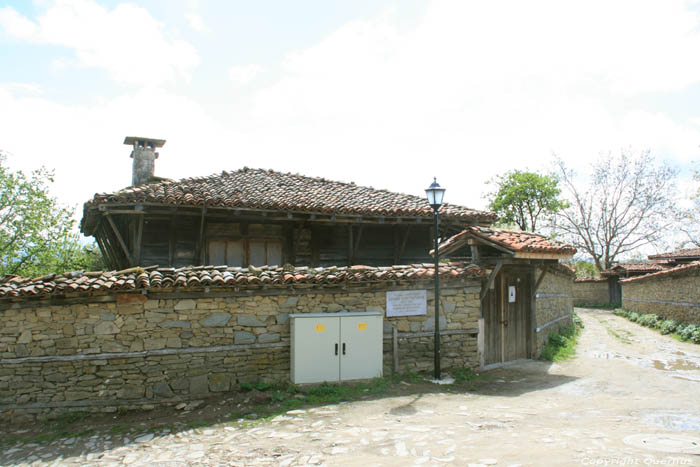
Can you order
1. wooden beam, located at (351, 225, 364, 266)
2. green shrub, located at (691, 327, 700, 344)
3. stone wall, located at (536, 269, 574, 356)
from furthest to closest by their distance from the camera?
1. green shrub, located at (691, 327, 700, 344)
2. wooden beam, located at (351, 225, 364, 266)
3. stone wall, located at (536, 269, 574, 356)

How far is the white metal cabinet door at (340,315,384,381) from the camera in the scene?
8.04m

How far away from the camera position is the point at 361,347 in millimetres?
8148

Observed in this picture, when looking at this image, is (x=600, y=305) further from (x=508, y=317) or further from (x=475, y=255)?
(x=475, y=255)

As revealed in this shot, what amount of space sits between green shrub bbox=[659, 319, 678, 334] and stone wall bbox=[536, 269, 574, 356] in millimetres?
3105

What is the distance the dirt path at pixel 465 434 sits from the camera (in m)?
4.77

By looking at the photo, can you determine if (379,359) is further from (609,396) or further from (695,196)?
(695,196)

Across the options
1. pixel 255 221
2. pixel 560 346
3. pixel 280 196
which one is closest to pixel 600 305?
pixel 560 346

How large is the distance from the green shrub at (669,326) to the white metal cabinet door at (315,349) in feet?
46.8

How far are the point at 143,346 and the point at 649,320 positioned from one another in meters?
19.4

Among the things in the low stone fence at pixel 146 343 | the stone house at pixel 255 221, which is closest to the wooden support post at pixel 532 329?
the stone house at pixel 255 221

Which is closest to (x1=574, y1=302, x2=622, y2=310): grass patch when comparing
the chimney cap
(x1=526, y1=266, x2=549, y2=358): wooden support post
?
(x1=526, y1=266, x2=549, y2=358): wooden support post

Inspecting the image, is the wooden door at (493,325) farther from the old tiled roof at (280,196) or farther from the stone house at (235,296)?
the old tiled roof at (280,196)

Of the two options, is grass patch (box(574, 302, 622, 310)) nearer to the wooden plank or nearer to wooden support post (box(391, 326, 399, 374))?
wooden support post (box(391, 326, 399, 374))

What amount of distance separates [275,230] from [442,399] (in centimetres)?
703
